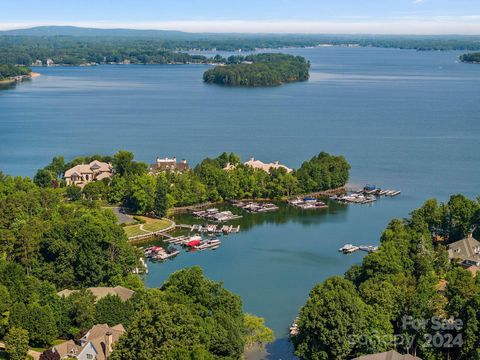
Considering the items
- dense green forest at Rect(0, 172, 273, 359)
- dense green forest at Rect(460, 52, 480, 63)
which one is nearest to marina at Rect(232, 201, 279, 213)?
dense green forest at Rect(0, 172, 273, 359)

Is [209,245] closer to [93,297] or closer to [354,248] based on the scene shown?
[354,248]

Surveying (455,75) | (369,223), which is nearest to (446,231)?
(369,223)

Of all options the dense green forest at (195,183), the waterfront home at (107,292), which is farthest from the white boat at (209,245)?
the waterfront home at (107,292)

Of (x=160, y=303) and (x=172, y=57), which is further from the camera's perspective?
(x=172, y=57)

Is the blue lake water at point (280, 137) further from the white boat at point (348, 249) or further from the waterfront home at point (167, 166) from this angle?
the waterfront home at point (167, 166)

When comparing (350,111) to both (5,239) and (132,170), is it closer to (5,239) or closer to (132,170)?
(132,170)
